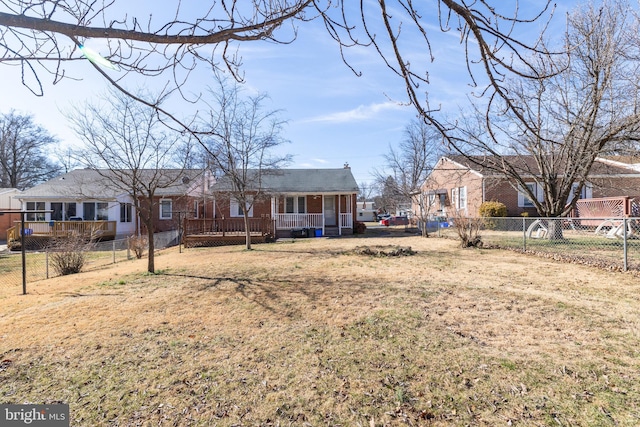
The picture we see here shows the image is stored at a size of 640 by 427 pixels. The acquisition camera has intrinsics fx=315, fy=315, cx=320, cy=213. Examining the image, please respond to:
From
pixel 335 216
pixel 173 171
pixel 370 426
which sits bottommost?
pixel 370 426

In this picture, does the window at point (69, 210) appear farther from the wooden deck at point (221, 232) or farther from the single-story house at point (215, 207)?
the wooden deck at point (221, 232)

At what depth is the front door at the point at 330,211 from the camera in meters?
21.1

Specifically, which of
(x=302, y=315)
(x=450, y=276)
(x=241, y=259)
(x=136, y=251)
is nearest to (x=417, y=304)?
(x=302, y=315)

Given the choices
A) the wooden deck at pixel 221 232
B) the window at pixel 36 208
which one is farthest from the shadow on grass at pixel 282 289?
the window at pixel 36 208

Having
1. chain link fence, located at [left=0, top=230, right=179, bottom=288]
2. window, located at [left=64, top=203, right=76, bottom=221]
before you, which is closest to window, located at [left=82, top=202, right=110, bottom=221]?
window, located at [left=64, top=203, right=76, bottom=221]

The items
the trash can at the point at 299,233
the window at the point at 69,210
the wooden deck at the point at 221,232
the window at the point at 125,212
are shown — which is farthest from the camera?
the window at the point at 125,212

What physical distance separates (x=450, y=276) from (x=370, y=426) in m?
5.23

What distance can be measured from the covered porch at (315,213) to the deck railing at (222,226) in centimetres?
189

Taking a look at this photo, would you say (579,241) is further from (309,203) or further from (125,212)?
(125,212)

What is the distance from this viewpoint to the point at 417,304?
4988 mm

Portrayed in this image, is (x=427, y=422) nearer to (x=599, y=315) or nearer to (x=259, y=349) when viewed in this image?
(x=259, y=349)

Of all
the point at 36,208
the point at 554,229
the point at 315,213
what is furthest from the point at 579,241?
the point at 36,208

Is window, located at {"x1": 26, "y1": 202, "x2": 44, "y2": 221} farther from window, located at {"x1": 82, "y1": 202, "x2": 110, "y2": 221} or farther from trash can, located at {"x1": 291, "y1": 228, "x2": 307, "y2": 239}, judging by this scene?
trash can, located at {"x1": 291, "y1": 228, "x2": 307, "y2": 239}

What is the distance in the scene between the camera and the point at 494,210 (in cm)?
1859
